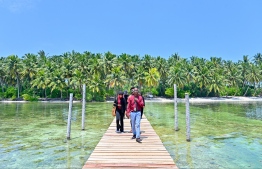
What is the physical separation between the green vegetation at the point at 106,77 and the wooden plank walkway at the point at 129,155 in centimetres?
4555

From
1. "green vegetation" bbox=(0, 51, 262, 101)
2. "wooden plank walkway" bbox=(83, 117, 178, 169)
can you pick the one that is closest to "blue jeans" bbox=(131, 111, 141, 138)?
"wooden plank walkway" bbox=(83, 117, 178, 169)

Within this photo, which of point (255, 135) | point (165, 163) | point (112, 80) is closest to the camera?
point (165, 163)

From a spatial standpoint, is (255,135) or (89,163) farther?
(255,135)

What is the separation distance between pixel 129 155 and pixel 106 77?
52.2m

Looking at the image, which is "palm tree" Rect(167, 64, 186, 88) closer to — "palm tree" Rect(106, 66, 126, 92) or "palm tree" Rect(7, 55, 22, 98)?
"palm tree" Rect(106, 66, 126, 92)

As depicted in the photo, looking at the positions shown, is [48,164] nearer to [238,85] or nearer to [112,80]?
[112,80]

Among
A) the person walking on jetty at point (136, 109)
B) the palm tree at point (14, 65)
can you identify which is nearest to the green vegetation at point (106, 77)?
the palm tree at point (14, 65)

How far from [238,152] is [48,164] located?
23.4 ft

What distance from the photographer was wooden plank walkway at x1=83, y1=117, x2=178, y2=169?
5.93 m

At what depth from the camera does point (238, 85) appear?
2963 inches

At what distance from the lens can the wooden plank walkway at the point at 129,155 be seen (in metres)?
5.93

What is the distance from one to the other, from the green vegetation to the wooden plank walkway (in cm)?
4555

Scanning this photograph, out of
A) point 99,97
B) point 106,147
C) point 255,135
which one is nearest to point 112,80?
point 99,97

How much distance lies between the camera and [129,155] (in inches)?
266
